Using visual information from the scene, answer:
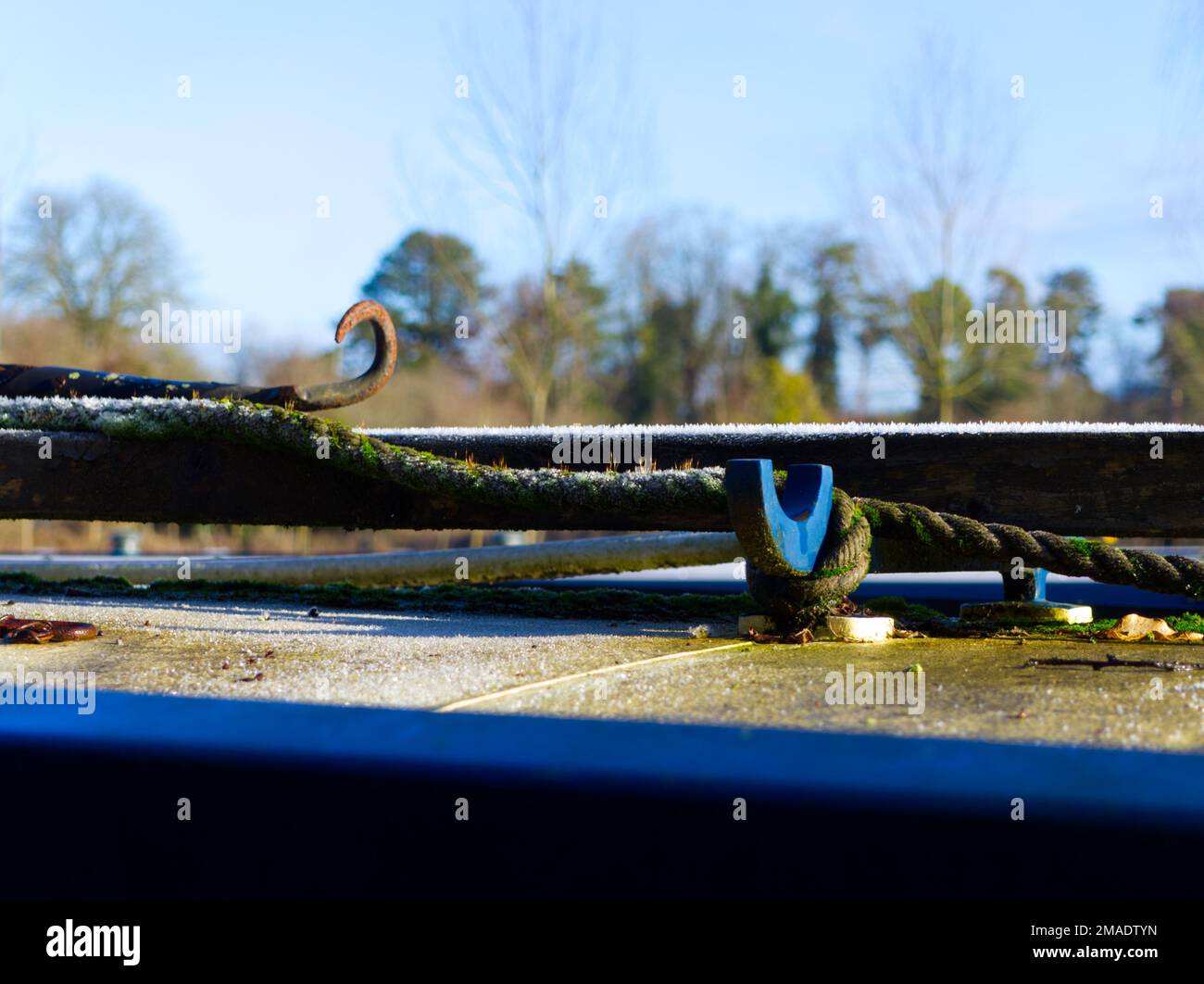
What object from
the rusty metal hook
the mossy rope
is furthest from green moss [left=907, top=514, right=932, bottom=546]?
the rusty metal hook

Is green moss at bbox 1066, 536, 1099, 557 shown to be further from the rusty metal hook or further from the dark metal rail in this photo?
the rusty metal hook

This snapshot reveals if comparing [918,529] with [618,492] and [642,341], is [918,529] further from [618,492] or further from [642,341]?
[642,341]

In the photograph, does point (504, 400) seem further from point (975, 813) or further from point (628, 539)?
point (975, 813)

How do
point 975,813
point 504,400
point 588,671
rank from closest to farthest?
1. point 975,813
2. point 588,671
3. point 504,400

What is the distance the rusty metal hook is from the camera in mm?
2324

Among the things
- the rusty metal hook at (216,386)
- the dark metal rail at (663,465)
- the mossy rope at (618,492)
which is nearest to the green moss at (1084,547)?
the mossy rope at (618,492)

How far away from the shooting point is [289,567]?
380 cm

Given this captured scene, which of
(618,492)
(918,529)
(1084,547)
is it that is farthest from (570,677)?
(1084,547)

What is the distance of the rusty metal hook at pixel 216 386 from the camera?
7.63 feet

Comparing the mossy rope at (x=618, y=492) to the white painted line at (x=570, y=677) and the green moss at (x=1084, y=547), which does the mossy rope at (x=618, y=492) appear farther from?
the white painted line at (x=570, y=677)

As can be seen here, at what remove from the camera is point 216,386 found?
2359mm

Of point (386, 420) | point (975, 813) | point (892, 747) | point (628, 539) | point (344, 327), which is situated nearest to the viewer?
point (975, 813)

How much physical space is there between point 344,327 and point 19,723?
1.10 m
